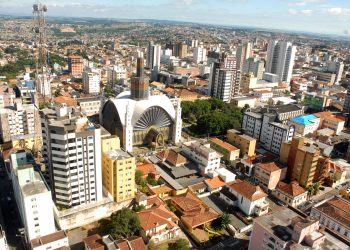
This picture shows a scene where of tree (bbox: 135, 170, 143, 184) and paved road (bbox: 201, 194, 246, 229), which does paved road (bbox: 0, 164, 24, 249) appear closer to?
tree (bbox: 135, 170, 143, 184)

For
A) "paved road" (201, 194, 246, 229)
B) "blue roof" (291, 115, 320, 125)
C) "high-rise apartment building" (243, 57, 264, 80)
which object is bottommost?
"paved road" (201, 194, 246, 229)

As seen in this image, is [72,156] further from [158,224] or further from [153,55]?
[153,55]

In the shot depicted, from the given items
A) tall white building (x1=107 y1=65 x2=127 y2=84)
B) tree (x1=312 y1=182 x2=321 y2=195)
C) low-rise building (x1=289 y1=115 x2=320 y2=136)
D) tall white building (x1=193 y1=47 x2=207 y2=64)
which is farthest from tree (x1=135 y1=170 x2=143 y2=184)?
tall white building (x1=193 y1=47 x2=207 y2=64)

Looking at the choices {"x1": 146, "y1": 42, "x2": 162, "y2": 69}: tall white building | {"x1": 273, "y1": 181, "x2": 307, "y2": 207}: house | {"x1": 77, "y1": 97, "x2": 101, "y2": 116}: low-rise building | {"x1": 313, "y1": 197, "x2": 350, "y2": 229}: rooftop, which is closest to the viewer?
{"x1": 313, "y1": 197, "x2": 350, "y2": 229}: rooftop

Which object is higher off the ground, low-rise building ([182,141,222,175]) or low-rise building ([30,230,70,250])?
low-rise building ([182,141,222,175])

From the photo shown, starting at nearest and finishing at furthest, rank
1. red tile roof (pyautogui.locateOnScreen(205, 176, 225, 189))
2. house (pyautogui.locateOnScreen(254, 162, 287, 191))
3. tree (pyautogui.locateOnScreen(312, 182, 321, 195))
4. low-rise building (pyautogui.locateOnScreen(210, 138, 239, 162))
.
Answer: red tile roof (pyautogui.locateOnScreen(205, 176, 225, 189)) → house (pyautogui.locateOnScreen(254, 162, 287, 191)) → tree (pyautogui.locateOnScreen(312, 182, 321, 195)) → low-rise building (pyautogui.locateOnScreen(210, 138, 239, 162))

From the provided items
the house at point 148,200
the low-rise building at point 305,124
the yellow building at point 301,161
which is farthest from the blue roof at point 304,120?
the house at point 148,200

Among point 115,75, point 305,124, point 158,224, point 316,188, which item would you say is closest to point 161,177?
point 158,224

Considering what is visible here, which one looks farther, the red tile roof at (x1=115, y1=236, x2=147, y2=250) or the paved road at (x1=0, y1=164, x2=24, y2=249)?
the paved road at (x1=0, y1=164, x2=24, y2=249)
